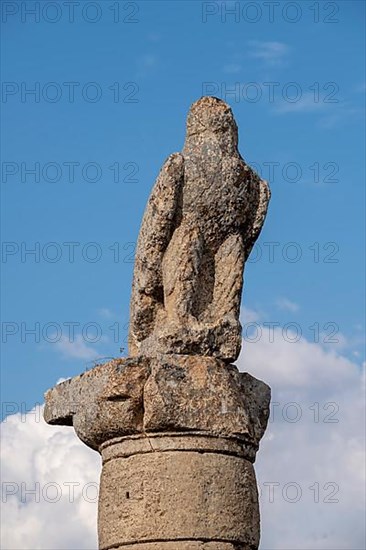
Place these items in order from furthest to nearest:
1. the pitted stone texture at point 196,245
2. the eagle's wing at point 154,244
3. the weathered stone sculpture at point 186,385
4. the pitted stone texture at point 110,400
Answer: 1. the eagle's wing at point 154,244
2. the pitted stone texture at point 196,245
3. the pitted stone texture at point 110,400
4. the weathered stone sculpture at point 186,385

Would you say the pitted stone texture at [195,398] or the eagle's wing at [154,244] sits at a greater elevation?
the eagle's wing at [154,244]

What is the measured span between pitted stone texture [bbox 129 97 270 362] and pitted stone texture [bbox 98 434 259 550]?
938 mm

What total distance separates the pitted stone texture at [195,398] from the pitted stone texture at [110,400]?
0.33 feet

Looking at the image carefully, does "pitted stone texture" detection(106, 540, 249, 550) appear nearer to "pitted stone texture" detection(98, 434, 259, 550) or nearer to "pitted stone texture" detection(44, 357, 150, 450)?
"pitted stone texture" detection(98, 434, 259, 550)

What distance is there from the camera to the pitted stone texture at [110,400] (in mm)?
10484

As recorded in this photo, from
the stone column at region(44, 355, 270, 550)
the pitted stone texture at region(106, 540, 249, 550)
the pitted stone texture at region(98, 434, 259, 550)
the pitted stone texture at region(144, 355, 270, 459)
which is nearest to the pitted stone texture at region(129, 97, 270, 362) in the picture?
the pitted stone texture at region(144, 355, 270, 459)

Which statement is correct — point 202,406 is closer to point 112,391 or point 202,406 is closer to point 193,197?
point 112,391

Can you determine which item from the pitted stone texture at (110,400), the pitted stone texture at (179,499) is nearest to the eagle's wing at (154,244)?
the pitted stone texture at (110,400)

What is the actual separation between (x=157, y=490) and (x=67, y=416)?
124 centimetres

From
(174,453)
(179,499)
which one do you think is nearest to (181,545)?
(179,499)

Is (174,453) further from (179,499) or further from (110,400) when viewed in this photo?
(110,400)

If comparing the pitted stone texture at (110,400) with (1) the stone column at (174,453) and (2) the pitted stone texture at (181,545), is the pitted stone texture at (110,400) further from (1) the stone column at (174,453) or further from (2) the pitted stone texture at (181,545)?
(2) the pitted stone texture at (181,545)

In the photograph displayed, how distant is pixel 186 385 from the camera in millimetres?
10414

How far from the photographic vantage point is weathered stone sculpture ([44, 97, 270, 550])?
33.9 ft
